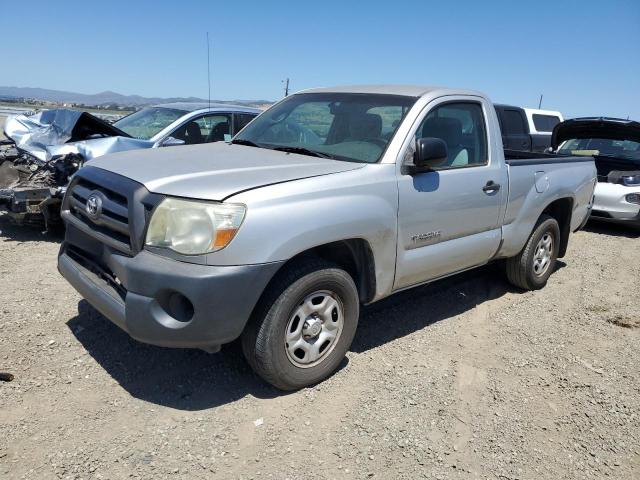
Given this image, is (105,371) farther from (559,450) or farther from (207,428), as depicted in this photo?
(559,450)

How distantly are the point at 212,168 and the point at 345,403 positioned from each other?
65.0 inches

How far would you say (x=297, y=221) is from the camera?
→ 9.41 ft

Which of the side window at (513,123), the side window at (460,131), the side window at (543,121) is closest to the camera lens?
the side window at (460,131)

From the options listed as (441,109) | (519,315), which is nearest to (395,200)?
(441,109)

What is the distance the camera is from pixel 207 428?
285 centimetres

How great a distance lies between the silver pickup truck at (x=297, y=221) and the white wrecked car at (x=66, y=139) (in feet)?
7.89

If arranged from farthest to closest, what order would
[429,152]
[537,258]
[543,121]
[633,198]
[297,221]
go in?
[543,121]
[633,198]
[537,258]
[429,152]
[297,221]

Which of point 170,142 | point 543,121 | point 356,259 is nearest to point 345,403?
point 356,259

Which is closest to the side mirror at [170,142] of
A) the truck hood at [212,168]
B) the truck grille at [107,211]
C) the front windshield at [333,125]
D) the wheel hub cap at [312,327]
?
the front windshield at [333,125]

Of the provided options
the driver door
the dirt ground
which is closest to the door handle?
the driver door

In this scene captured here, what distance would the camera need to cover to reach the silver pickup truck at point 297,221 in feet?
8.89

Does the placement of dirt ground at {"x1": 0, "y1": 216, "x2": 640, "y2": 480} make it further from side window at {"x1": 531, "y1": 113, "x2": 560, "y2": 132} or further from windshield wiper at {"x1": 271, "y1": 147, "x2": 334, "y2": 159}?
side window at {"x1": 531, "y1": 113, "x2": 560, "y2": 132}

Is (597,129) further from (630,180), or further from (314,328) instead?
(314,328)

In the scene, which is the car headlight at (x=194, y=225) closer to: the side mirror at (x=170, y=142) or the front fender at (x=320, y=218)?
the front fender at (x=320, y=218)
